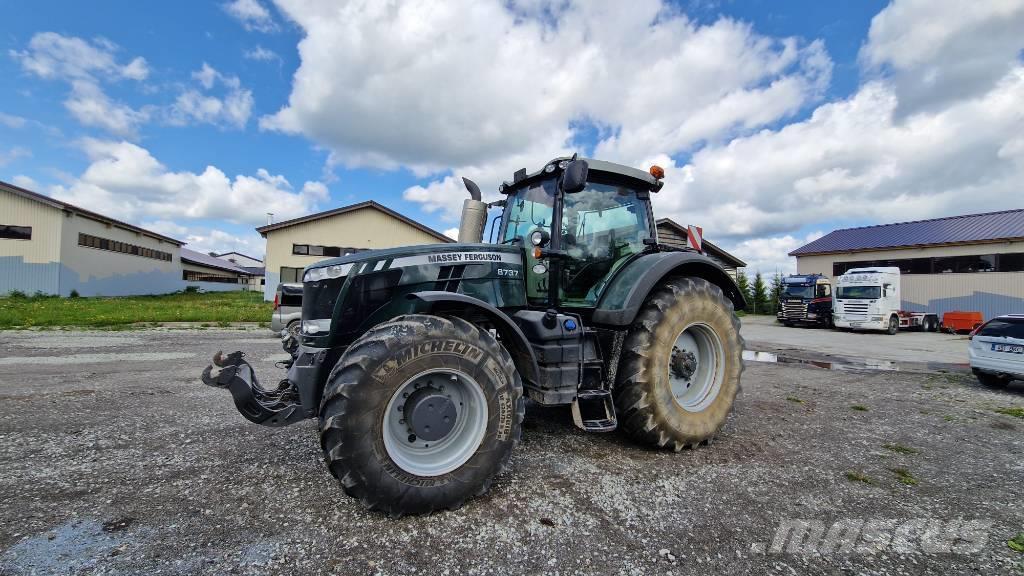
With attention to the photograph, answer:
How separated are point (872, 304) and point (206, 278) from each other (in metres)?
55.7

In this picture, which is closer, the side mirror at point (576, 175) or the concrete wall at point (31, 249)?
the side mirror at point (576, 175)

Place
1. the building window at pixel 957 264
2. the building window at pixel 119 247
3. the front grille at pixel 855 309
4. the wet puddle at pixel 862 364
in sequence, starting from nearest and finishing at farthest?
the wet puddle at pixel 862 364 < the front grille at pixel 855 309 < the building window at pixel 957 264 < the building window at pixel 119 247

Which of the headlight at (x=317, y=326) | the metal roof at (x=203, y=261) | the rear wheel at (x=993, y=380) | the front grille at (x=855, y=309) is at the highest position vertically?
the metal roof at (x=203, y=261)

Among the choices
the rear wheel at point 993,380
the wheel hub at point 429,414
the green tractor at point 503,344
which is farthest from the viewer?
the rear wheel at point 993,380

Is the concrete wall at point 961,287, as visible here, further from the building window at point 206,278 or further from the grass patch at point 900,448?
the building window at point 206,278

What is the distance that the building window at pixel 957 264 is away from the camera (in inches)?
810

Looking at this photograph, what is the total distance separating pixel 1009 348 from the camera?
6.72 meters

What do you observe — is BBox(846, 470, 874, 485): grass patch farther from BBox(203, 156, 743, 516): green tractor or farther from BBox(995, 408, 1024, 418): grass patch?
BBox(995, 408, 1024, 418): grass patch

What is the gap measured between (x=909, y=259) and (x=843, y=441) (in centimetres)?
2754

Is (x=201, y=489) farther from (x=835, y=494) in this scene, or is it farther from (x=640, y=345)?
(x=835, y=494)

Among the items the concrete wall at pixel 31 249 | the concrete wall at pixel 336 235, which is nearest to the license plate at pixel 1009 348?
the concrete wall at pixel 336 235

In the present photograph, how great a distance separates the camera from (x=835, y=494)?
298cm

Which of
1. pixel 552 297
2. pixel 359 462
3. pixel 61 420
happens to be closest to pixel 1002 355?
pixel 552 297

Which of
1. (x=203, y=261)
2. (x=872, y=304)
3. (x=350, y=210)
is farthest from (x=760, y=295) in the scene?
(x=203, y=261)
